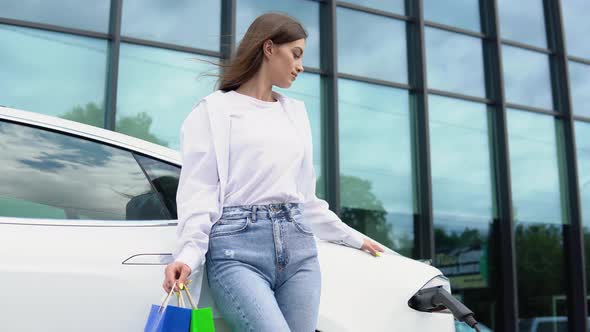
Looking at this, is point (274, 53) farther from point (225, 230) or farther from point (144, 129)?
point (144, 129)

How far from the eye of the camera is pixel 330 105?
732 centimetres

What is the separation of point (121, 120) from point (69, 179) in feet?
14.4

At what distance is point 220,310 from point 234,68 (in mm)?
716

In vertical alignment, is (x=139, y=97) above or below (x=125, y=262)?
above

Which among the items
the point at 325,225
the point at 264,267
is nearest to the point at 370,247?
the point at 325,225

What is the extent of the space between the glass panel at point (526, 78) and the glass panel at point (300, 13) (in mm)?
2785

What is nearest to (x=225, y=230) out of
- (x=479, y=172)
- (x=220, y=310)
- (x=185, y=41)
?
(x=220, y=310)

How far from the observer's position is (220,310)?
1789 millimetres

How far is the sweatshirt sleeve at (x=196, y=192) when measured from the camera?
1.71 metres

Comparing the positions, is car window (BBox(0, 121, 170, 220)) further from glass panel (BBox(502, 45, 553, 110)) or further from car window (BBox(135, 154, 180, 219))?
glass panel (BBox(502, 45, 553, 110))

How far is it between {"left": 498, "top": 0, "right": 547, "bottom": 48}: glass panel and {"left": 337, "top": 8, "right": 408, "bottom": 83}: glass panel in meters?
1.66

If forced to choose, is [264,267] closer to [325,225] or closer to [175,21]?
[325,225]

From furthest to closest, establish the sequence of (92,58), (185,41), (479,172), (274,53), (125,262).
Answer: (479,172)
(185,41)
(92,58)
(274,53)
(125,262)

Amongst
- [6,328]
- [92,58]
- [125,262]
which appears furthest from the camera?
[92,58]
